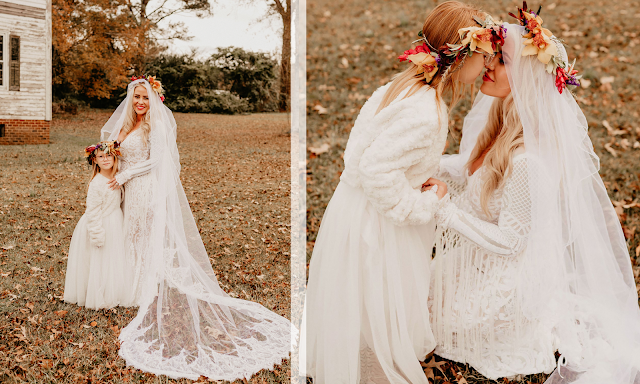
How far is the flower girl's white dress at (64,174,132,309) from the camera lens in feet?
7.83

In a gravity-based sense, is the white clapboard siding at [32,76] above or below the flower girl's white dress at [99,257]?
above

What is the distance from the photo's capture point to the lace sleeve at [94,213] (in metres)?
2.41

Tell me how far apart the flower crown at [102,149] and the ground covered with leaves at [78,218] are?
0.13 ft

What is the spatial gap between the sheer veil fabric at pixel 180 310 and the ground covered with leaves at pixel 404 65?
1194 millimetres

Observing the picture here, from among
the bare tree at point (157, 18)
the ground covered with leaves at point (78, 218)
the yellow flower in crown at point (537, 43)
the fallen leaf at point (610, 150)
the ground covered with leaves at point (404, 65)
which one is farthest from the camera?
the fallen leaf at point (610, 150)

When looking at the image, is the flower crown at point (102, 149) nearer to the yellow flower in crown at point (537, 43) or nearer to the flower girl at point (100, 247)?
the flower girl at point (100, 247)

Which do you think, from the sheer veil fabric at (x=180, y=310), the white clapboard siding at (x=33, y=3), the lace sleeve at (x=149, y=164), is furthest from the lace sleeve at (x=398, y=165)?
→ the white clapboard siding at (x=33, y=3)

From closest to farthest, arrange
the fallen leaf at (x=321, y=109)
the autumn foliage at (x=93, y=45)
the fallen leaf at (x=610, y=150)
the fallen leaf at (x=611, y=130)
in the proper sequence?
the autumn foliage at (x=93, y=45) → the fallen leaf at (x=610, y=150) → the fallen leaf at (x=611, y=130) → the fallen leaf at (x=321, y=109)

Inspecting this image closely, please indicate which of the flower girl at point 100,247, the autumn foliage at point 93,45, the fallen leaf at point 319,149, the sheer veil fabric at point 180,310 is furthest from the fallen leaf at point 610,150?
the flower girl at point 100,247

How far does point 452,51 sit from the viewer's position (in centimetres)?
190

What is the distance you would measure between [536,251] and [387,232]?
706mm

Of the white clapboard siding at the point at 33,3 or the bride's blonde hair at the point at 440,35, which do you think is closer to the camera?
the bride's blonde hair at the point at 440,35

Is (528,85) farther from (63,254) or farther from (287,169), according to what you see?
(63,254)

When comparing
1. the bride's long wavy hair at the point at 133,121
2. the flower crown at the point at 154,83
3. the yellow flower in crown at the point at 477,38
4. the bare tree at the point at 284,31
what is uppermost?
the bare tree at the point at 284,31
